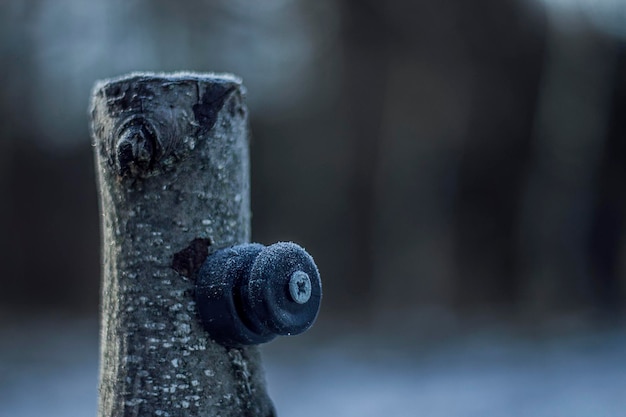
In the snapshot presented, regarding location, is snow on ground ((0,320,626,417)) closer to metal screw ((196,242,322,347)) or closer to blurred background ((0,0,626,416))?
blurred background ((0,0,626,416))

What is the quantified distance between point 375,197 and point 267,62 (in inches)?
123

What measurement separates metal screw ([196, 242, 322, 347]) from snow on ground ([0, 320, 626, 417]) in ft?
17.5

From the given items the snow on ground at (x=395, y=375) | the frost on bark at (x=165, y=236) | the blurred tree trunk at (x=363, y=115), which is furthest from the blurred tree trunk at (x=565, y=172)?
the frost on bark at (x=165, y=236)

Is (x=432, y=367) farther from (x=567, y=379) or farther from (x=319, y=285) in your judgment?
(x=319, y=285)

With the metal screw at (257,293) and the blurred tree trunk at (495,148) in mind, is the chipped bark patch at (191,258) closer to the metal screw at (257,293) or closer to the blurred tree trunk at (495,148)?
the metal screw at (257,293)

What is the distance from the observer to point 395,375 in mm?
9094

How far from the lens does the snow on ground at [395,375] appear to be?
23.3 feet

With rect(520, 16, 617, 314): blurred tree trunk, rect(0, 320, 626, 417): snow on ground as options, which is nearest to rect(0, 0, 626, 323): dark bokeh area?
rect(520, 16, 617, 314): blurred tree trunk

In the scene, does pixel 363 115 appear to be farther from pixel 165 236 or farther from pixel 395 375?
pixel 165 236

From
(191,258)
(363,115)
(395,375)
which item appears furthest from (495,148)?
(191,258)

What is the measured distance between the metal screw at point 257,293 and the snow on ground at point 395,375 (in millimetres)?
5345

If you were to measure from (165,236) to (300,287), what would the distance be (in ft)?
0.84

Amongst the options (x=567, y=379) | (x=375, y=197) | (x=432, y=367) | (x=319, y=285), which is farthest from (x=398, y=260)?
(x=319, y=285)

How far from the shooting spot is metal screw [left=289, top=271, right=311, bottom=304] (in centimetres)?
129
